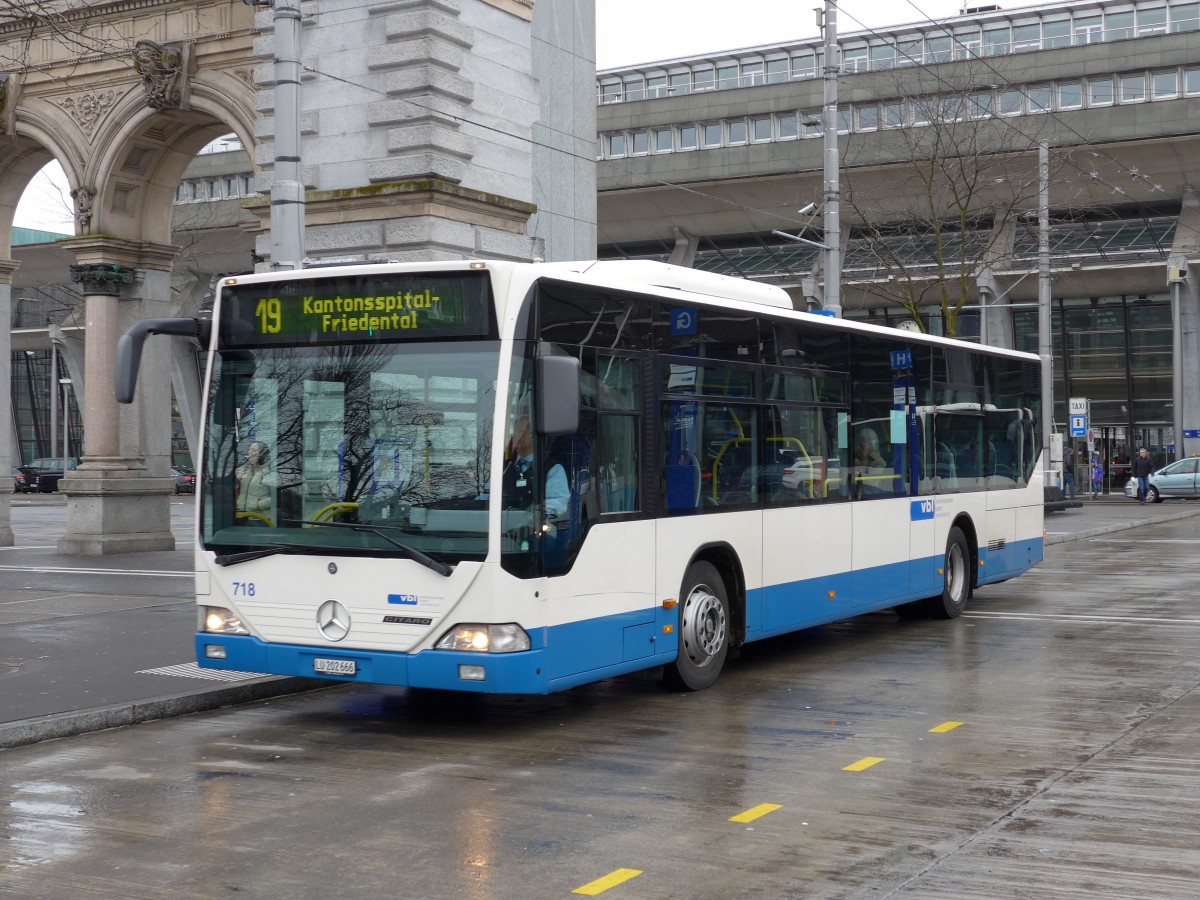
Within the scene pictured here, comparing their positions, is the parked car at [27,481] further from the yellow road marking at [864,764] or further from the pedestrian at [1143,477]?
the yellow road marking at [864,764]

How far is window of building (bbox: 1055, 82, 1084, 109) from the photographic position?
159 ft

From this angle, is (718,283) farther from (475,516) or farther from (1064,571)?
(1064,571)

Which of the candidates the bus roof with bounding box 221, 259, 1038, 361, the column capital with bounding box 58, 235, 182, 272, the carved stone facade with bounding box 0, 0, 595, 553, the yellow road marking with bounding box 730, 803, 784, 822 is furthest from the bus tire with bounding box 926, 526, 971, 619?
the column capital with bounding box 58, 235, 182, 272

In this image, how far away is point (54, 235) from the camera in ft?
232

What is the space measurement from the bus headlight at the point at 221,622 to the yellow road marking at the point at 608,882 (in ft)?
13.7

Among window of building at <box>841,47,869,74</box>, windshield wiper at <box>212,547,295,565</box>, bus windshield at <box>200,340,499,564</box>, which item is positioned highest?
window of building at <box>841,47,869,74</box>

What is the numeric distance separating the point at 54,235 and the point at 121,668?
64692mm

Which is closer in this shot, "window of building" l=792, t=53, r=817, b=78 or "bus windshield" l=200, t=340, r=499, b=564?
"bus windshield" l=200, t=340, r=499, b=564

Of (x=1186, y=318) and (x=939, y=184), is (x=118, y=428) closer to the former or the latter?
(x=939, y=184)

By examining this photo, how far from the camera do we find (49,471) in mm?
64750

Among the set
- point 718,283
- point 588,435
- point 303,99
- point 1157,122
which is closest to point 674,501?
point 588,435

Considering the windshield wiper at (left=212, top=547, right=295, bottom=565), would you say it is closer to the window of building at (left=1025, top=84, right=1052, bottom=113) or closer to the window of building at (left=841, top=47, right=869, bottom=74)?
the window of building at (left=1025, top=84, right=1052, bottom=113)

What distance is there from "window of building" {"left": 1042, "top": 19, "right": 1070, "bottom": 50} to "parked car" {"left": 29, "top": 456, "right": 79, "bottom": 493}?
42806 millimetres

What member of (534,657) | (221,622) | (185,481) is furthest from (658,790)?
(185,481)
